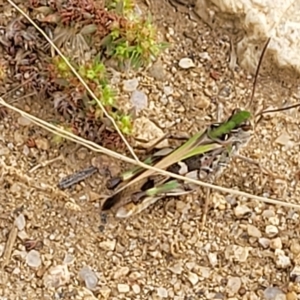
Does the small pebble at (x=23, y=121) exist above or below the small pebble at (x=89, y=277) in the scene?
above

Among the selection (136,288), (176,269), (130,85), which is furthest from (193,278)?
(130,85)

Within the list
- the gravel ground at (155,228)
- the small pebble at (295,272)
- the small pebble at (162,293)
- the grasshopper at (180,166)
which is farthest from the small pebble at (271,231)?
the small pebble at (162,293)

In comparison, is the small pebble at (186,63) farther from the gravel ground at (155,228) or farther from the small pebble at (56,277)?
the small pebble at (56,277)

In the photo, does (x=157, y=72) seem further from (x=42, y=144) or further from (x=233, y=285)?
(x=233, y=285)

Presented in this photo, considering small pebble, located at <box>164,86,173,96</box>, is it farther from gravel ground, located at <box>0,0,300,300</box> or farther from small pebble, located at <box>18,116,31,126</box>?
small pebble, located at <box>18,116,31,126</box>

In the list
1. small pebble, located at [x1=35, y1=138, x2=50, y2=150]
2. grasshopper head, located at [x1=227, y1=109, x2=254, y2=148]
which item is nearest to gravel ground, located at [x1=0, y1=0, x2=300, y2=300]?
small pebble, located at [x1=35, y1=138, x2=50, y2=150]

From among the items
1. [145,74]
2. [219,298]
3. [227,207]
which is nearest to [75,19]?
[145,74]

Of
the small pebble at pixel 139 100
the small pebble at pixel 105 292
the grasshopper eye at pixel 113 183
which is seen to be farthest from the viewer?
the small pebble at pixel 139 100
